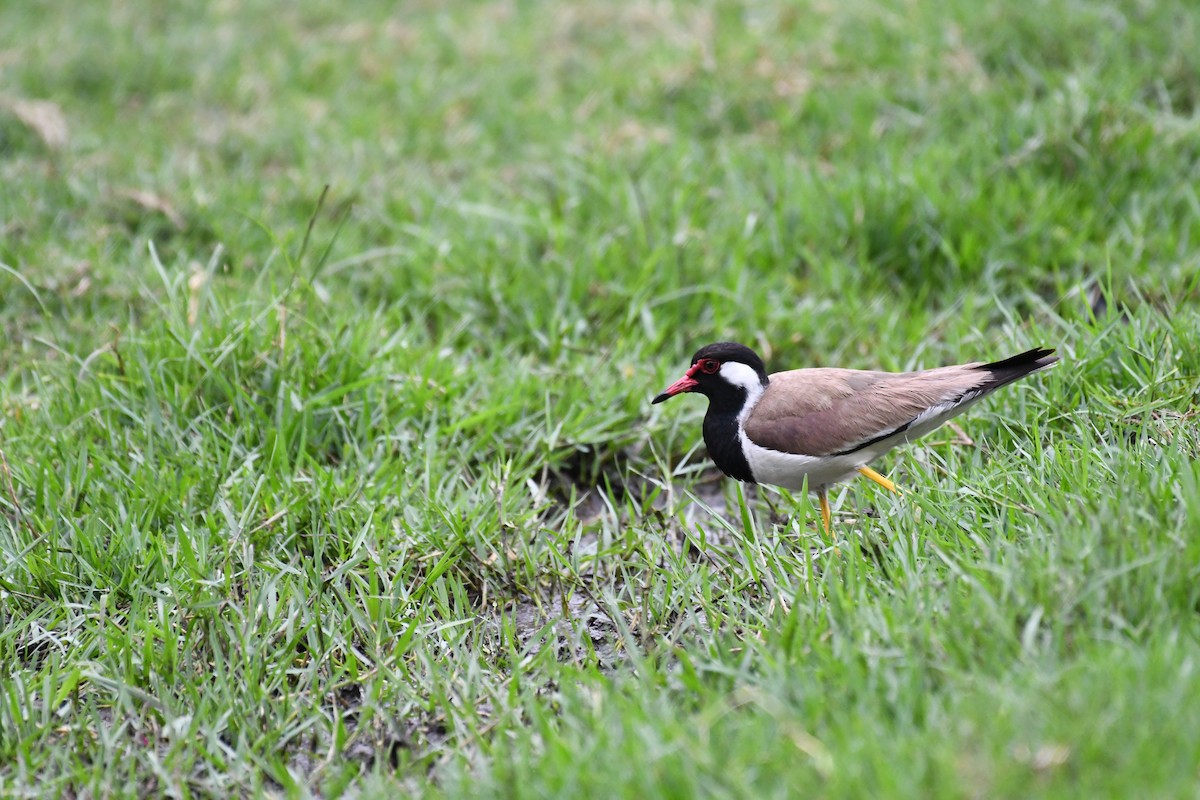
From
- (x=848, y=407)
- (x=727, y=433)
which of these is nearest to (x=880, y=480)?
(x=848, y=407)

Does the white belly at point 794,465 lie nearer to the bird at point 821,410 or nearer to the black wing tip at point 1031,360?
the bird at point 821,410

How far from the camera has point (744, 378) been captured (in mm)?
4090

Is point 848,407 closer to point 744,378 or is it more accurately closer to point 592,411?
point 744,378

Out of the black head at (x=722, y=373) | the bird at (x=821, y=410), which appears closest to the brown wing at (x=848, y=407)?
the bird at (x=821, y=410)

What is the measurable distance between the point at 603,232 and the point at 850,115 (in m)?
1.73

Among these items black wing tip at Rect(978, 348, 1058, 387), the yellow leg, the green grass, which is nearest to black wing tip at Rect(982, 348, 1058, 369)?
black wing tip at Rect(978, 348, 1058, 387)

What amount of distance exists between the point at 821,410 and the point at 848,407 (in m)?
0.09

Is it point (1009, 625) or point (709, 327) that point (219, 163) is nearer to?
point (709, 327)

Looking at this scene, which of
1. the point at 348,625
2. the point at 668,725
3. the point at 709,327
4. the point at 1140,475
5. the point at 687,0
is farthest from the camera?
the point at 687,0

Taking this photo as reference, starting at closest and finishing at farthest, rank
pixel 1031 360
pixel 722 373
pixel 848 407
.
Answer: pixel 1031 360
pixel 848 407
pixel 722 373

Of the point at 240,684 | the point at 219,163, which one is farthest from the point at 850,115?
the point at 240,684

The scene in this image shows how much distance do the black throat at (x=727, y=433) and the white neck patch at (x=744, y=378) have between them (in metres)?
0.02

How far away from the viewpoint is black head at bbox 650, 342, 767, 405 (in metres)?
4.06

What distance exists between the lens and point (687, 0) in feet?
26.9
